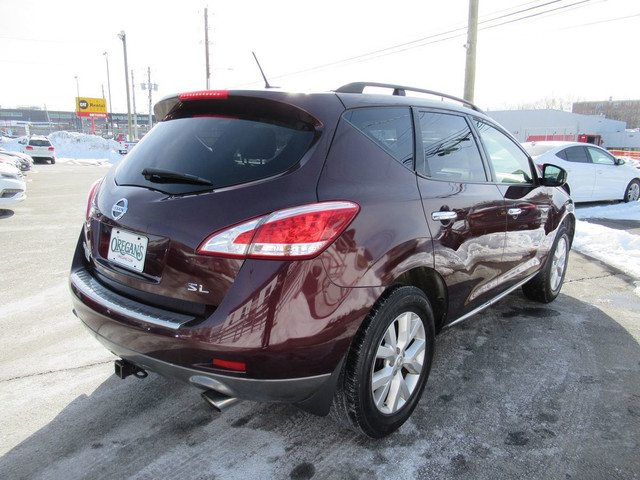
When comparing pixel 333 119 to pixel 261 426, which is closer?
pixel 333 119

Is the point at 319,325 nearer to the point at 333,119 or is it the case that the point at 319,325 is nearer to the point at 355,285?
the point at 355,285

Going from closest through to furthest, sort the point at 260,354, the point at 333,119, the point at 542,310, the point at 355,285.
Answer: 1. the point at 260,354
2. the point at 355,285
3. the point at 333,119
4. the point at 542,310

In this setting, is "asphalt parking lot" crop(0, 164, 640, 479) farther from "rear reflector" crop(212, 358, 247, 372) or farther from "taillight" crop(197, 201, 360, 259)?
"taillight" crop(197, 201, 360, 259)

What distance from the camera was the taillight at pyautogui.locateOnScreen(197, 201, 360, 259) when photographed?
1.89m

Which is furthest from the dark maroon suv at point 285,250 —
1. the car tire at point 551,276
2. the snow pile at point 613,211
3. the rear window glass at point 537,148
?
the rear window glass at point 537,148

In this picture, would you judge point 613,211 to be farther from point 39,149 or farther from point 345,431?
point 39,149

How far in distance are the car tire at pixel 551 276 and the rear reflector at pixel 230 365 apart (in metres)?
3.33

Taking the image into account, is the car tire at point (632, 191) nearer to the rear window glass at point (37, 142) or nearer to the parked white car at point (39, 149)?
the parked white car at point (39, 149)

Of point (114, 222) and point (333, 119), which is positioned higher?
point (333, 119)

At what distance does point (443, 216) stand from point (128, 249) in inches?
65.7

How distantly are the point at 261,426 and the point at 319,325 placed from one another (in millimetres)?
973

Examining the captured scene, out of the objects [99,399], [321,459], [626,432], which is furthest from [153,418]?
[626,432]

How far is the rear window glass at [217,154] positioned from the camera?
2094mm

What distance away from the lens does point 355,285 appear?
6.73 feet
